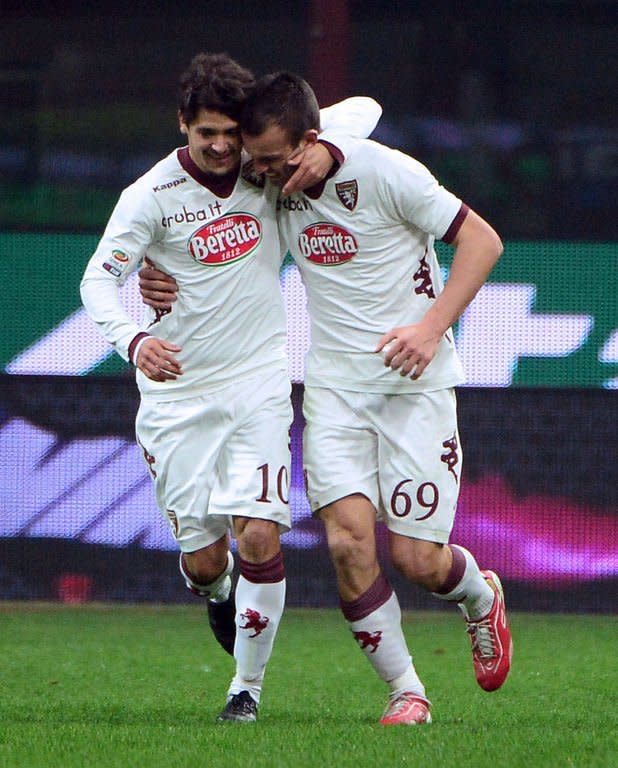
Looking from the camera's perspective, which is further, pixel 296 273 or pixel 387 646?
pixel 296 273

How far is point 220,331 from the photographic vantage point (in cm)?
560

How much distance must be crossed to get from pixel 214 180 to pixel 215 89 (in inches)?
13.7

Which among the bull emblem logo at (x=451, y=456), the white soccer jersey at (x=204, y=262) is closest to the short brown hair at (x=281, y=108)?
the white soccer jersey at (x=204, y=262)

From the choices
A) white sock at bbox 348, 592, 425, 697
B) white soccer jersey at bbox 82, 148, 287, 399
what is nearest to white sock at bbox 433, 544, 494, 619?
white sock at bbox 348, 592, 425, 697

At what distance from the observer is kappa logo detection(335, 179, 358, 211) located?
5438 mm

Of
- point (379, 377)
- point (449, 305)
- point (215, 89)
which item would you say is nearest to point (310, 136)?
point (215, 89)

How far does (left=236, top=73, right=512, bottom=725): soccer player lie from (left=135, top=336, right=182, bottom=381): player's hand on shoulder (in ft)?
2.08

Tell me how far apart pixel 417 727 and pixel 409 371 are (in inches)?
42.0

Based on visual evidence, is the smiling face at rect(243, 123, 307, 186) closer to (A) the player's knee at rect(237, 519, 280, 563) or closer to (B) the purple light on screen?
(A) the player's knee at rect(237, 519, 280, 563)

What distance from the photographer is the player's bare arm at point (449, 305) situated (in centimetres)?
519

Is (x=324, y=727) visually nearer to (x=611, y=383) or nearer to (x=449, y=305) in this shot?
(x=449, y=305)

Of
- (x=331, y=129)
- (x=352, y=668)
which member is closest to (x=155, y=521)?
(x=352, y=668)

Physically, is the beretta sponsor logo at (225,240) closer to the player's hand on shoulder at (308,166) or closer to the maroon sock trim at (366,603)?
the player's hand on shoulder at (308,166)

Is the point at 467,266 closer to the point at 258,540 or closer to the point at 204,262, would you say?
the point at 204,262
